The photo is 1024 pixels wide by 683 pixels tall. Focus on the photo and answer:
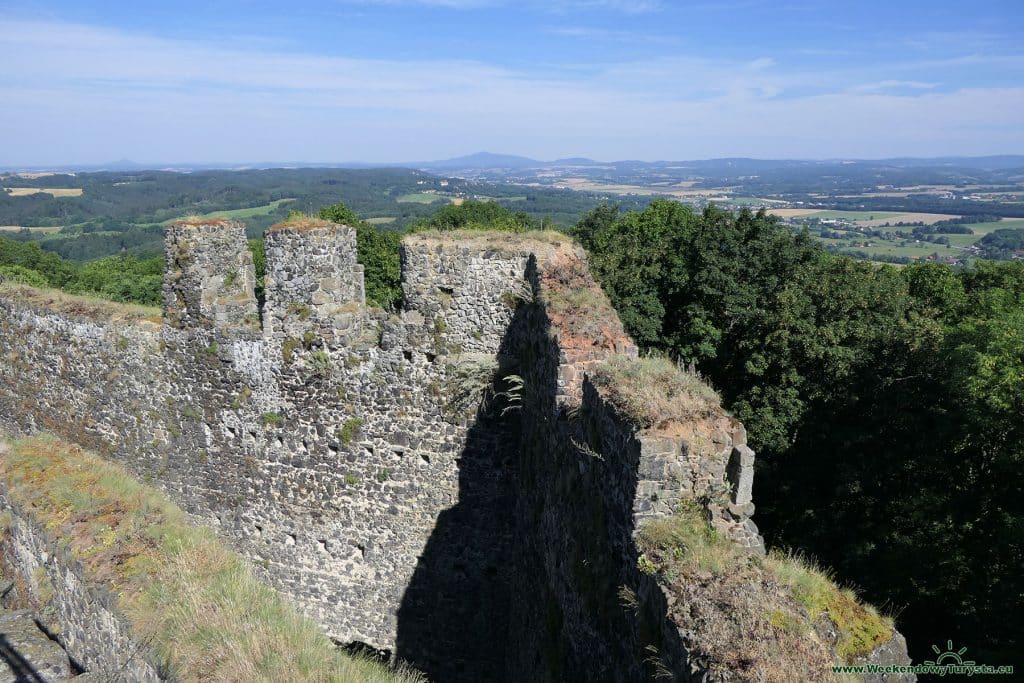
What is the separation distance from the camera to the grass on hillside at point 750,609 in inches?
152

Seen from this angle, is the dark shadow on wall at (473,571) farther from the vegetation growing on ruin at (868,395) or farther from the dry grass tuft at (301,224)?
the vegetation growing on ruin at (868,395)

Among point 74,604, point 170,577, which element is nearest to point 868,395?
point 170,577

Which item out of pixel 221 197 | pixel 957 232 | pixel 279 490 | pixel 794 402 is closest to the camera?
pixel 279 490

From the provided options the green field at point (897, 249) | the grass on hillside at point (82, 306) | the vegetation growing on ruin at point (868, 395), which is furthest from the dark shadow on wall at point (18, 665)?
the green field at point (897, 249)

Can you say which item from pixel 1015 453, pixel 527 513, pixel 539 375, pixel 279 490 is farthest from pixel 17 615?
pixel 1015 453

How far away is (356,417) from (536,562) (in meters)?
3.88

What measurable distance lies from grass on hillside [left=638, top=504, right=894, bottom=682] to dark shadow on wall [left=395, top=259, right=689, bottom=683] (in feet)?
0.69

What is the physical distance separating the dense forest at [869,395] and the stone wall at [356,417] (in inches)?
49.7

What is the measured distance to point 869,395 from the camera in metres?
17.5

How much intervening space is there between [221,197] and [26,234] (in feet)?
151

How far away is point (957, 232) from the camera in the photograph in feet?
273

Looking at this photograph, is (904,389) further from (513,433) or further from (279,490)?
(279,490)

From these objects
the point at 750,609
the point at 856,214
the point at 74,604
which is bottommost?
the point at 74,604

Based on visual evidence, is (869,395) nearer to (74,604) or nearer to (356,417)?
(356,417)
